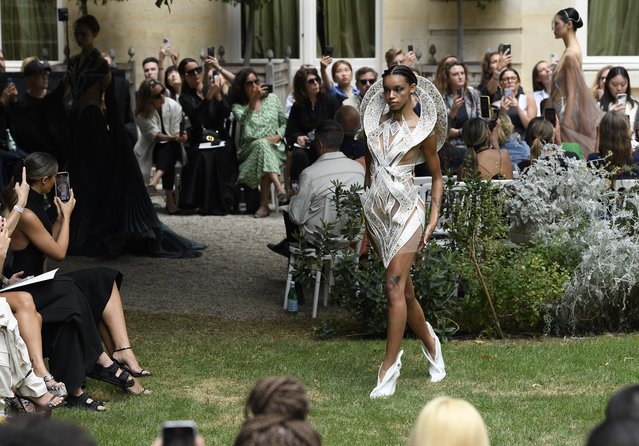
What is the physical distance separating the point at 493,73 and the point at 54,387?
28.7ft

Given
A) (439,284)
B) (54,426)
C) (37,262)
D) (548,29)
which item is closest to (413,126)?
(439,284)

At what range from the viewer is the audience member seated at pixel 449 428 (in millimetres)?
3160

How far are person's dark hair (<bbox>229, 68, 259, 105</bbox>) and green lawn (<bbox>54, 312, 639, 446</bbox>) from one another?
509cm

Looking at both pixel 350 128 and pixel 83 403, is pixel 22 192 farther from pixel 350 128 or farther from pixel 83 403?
pixel 350 128

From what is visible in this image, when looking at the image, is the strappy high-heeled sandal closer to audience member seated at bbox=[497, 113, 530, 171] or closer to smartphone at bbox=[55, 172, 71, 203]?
smartphone at bbox=[55, 172, 71, 203]

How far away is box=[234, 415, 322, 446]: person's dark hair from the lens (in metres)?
3.14

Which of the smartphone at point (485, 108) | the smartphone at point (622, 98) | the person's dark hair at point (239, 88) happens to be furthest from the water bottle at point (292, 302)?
the person's dark hair at point (239, 88)

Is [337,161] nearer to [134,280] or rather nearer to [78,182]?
[134,280]

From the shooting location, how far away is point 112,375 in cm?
725

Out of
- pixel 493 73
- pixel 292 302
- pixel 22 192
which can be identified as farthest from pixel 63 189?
pixel 493 73

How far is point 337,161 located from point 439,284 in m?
1.66

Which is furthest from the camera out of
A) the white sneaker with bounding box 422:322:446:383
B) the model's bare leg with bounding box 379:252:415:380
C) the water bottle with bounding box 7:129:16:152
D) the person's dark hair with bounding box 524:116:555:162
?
the water bottle with bounding box 7:129:16:152

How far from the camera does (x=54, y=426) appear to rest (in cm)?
284

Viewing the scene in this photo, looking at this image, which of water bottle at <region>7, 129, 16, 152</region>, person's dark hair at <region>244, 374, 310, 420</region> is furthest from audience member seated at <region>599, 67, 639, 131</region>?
person's dark hair at <region>244, 374, 310, 420</region>
